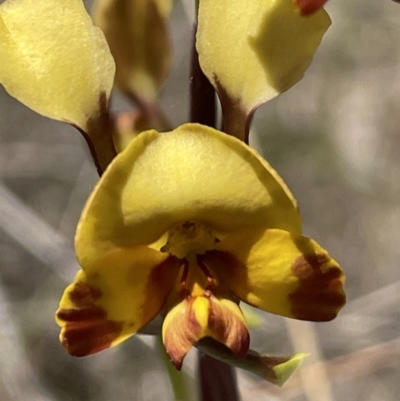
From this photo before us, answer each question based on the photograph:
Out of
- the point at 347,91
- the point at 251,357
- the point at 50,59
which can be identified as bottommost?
the point at 347,91

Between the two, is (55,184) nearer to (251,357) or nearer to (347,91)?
(347,91)

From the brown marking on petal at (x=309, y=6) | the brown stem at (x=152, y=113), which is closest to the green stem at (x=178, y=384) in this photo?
the brown stem at (x=152, y=113)

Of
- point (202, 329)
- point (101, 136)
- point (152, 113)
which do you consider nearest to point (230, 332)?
point (202, 329)

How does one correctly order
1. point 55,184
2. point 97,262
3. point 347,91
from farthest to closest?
point 347,91 → point 55,184 → point 97,262

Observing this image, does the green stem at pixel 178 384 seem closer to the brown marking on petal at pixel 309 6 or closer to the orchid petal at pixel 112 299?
the orchid petal at pixel 112 299

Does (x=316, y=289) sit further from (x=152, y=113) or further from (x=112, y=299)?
(x=152, y=113)

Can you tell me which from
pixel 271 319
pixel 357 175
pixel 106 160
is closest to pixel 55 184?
pixel 271 319
